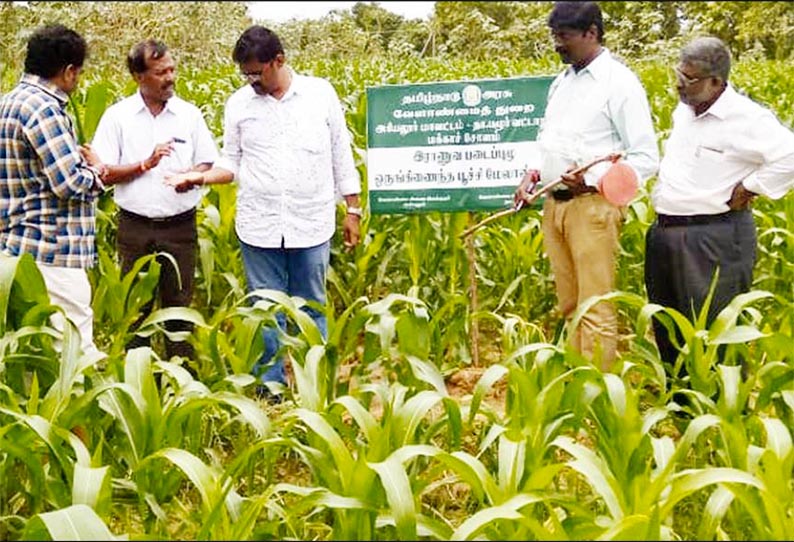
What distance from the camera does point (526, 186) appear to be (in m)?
4.18

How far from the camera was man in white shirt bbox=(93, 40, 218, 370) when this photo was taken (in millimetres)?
3963

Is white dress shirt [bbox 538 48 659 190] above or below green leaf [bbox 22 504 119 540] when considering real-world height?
above

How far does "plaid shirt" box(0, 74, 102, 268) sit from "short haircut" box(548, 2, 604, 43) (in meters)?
1.64

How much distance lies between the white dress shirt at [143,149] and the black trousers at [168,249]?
6 cm

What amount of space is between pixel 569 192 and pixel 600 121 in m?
0.28

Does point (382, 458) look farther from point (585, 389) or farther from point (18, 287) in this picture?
point (18, 287)

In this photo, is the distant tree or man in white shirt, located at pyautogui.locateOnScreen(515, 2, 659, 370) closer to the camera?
man in white shirt, located at pyautogui.locateOnScreen(515, 2, 659, 370)

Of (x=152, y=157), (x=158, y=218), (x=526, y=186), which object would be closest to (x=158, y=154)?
(x=152, y=157)

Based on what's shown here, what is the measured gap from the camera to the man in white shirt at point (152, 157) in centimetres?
396

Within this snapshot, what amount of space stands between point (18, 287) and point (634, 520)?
194 centimetres

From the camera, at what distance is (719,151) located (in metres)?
3.54

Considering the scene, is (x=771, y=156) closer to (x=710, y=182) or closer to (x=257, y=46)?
(x=710, y=182)

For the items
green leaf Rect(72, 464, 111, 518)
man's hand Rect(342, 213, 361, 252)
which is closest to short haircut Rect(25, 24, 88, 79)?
man's hand Rect(342, 213, 361, 252)

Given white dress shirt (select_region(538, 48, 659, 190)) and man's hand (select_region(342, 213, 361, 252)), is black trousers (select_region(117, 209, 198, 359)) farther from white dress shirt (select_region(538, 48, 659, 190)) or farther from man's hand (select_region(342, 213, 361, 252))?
white dress shirt (select_region(538, 48, 659, 190))
